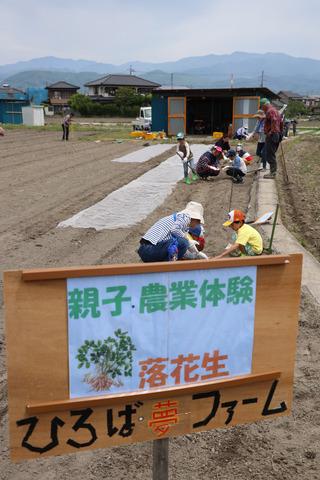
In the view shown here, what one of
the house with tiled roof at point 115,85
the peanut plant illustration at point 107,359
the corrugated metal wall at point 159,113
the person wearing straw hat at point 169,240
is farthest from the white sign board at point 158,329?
the house with tiled roof at point 115,85

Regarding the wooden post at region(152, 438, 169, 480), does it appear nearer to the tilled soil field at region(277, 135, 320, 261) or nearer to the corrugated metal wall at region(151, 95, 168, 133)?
the tilled soil field at region(277, 135, 320, 261)

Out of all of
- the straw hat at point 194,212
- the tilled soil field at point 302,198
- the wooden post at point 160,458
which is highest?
the straw hat at point 194,212

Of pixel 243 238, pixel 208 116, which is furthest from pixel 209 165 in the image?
pixel 208 116

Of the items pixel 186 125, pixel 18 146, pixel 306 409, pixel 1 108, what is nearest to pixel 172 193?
pixel 306 409

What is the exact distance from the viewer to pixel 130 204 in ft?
35.2

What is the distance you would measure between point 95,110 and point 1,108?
44.1 ft

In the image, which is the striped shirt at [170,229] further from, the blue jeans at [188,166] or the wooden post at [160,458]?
the blue jeans at [188,166]

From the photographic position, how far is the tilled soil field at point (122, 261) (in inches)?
123

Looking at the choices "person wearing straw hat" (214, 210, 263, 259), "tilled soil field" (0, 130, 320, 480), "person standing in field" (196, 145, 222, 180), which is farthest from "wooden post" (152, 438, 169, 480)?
"person standing in field" (196, 145, 222, 180)

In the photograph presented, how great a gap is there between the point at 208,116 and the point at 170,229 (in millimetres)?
28521

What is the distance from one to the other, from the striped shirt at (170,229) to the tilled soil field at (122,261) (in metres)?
1.33

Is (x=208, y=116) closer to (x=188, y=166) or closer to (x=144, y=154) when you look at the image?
(x=144, y=154)

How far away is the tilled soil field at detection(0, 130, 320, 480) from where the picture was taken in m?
3.13

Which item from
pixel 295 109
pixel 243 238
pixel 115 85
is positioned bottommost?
pixel 243 238
